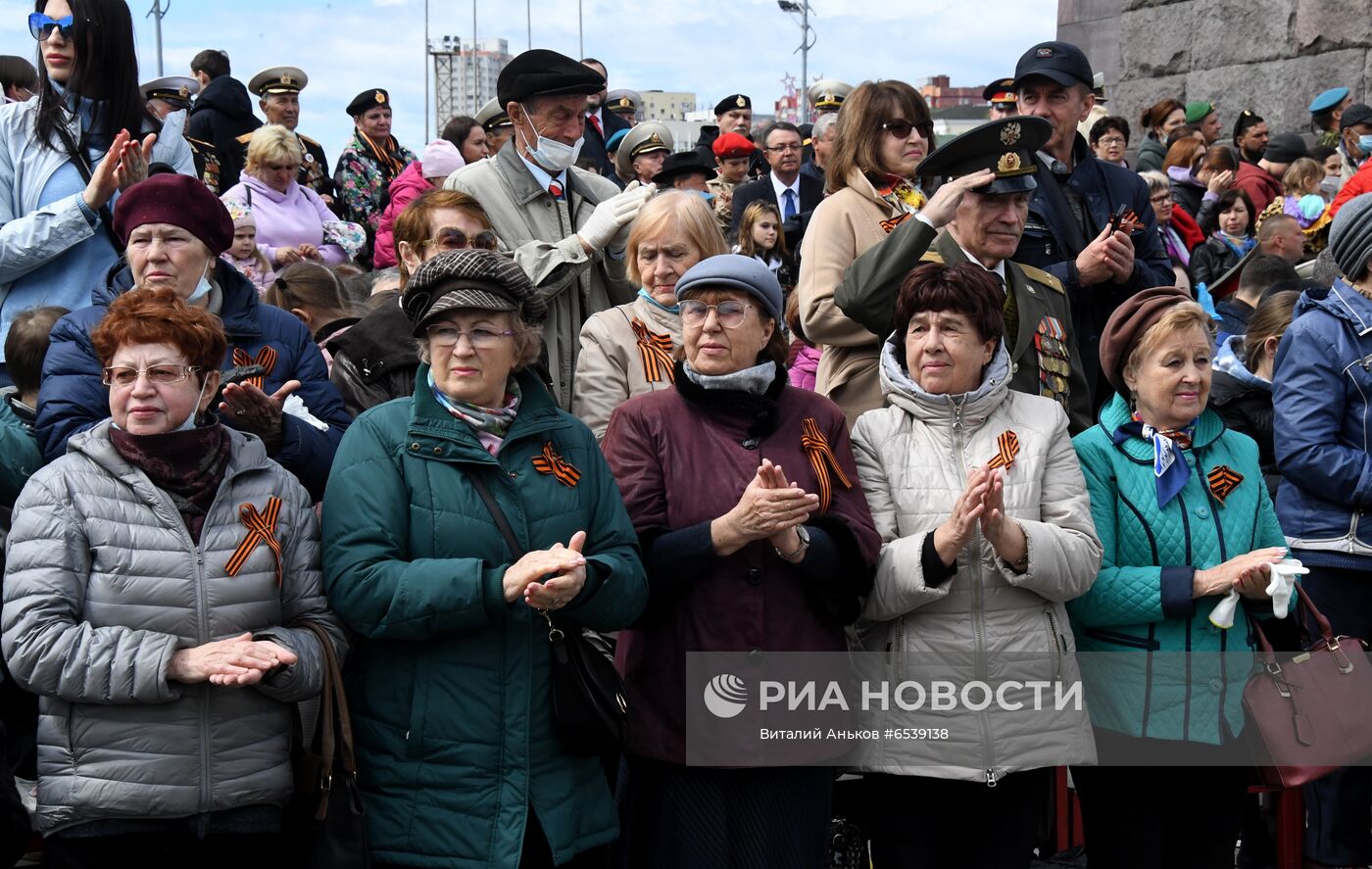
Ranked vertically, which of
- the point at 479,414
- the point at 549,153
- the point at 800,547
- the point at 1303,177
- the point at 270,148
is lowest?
the point at 800,547

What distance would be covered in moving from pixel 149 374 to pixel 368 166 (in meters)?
6.83

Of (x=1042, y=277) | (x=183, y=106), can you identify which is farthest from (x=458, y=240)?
(x=183, y=106)

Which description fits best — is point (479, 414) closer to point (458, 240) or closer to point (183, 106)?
point (458, 240)

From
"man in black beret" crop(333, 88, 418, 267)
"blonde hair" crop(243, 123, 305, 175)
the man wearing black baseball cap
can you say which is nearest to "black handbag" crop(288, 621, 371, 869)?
the man wearing black baseball cap

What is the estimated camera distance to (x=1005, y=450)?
13.4 ft

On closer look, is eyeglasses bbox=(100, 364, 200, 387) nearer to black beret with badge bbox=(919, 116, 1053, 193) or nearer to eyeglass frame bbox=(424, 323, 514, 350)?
eyeglass frame bbox=(424, 323, 514, 350)

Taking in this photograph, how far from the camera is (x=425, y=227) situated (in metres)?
4.59

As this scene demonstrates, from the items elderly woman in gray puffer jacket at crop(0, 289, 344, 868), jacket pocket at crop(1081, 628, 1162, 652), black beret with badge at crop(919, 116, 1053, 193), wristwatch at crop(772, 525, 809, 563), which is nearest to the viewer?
elderly woman in gray puffer jacket at crop(0, 289, 344, 868)

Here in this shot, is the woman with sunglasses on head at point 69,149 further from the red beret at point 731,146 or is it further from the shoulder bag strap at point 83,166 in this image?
the red beret at point 731,146

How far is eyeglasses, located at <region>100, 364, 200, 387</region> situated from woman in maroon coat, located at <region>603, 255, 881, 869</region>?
117cm

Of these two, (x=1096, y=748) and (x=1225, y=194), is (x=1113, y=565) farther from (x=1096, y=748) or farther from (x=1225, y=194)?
(x=1225, y=194)

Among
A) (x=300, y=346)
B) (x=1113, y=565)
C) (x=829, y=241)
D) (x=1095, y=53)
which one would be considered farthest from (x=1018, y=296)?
(x=1095, y=53)

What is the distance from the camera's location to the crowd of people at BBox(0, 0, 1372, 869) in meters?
3.29

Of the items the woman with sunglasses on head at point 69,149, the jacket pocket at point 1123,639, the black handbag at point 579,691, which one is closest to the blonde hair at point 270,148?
the woman with sunglasses on head at point 69,149
